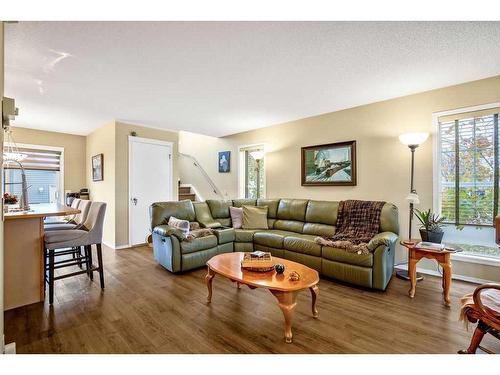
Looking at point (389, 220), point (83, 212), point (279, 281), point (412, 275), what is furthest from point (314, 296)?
point (83, 212)

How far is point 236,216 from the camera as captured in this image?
4340 mm

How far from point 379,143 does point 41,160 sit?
21.6 feet

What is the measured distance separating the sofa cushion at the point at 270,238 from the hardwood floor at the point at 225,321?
35.1 inches

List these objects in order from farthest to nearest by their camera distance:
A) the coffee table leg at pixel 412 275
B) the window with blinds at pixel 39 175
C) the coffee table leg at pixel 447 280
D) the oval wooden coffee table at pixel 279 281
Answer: the window with blinds at pixel 39 175
the coffee table leg at pixel 412 275
the coffee table leg at pixel 447 280
the oval wooden coffee table at pixel 279 281

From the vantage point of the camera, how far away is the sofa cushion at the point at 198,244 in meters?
3.22

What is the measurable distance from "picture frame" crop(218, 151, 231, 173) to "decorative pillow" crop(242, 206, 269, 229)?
164 centimetres

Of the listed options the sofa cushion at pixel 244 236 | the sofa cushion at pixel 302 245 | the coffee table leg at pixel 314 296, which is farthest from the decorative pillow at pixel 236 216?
the coffee table leg at pixel 314 296

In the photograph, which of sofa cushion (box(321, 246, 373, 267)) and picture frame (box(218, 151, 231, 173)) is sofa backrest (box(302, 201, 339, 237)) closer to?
sofa cushion (box(321, 246, 373, 267))

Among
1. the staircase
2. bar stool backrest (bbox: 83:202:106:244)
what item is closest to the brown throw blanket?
bar stool backrest (bbox: 83:202:106:244)

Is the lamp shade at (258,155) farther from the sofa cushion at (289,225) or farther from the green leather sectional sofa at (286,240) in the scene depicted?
the sofa cushion at (289,225)

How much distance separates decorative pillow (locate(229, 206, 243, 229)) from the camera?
427 cm

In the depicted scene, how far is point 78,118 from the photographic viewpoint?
171 inches
